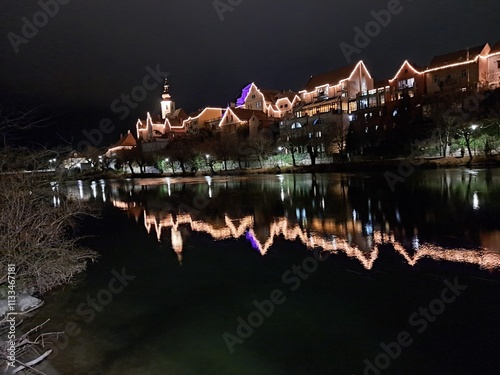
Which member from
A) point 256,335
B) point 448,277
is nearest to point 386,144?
point 448,277

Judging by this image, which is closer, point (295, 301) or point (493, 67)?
point (295, 301)

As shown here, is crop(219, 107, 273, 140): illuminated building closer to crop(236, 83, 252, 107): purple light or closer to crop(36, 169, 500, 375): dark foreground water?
crop(236, 83, 252, 107): purple light

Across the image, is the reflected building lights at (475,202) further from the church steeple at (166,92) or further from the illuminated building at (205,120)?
the church steeple at (166,92)

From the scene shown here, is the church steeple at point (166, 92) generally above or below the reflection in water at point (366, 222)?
above

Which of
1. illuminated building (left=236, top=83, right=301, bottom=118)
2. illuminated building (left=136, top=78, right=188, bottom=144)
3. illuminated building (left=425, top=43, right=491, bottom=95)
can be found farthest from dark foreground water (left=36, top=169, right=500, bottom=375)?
illuminated building (left=136, top=78, right=188, bottom=144)

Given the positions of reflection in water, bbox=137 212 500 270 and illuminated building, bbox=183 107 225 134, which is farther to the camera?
illuminated building, bbox=183 107 225 134

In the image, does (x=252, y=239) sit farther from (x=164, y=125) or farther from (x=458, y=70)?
(x=164, y=125)

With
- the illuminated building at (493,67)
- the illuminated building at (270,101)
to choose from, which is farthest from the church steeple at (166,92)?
the illuminated building at (493,67)

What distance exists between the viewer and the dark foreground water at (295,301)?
219 inches

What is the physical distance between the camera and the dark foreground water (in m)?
5.55

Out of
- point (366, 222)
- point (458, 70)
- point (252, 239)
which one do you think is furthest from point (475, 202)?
point (458, 70)

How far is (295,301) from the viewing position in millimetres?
7598

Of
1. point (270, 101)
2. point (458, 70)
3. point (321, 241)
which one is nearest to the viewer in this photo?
point (321, 241)

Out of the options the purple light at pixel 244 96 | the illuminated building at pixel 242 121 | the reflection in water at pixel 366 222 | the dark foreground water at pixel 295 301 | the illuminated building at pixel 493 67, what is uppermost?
the purple light at pixel 244 96
